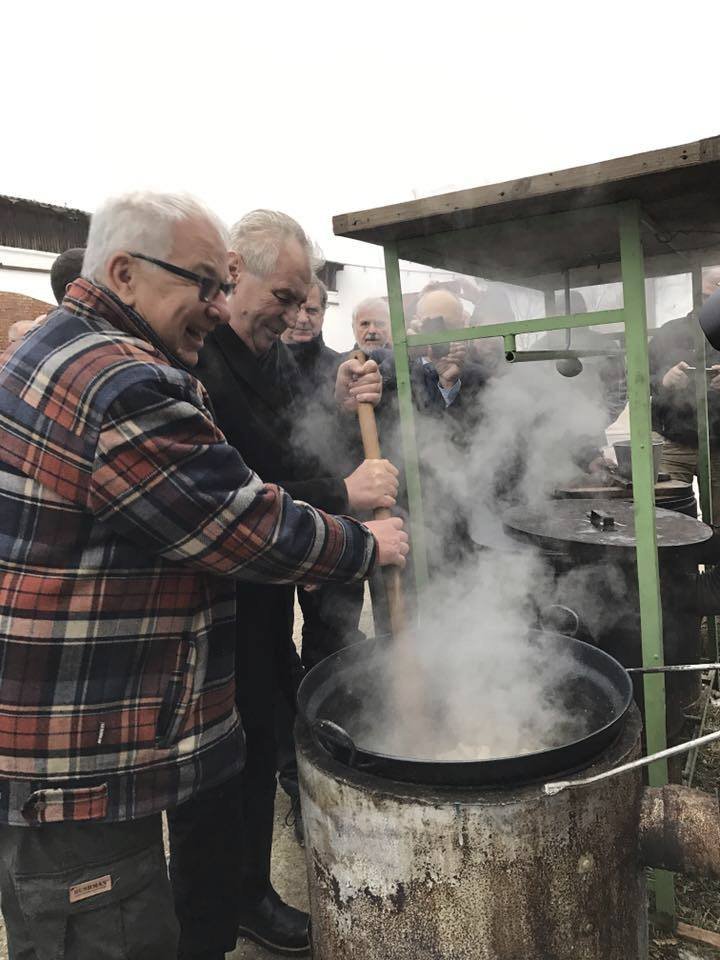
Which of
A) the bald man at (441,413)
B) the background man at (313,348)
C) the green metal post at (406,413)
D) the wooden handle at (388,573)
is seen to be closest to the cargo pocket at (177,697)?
the wooden handle at (388,573)

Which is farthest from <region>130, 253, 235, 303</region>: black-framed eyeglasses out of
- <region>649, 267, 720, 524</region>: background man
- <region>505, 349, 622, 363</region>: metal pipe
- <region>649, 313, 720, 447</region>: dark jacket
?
<region>649, 313, 720, 447</region>: dark jacket

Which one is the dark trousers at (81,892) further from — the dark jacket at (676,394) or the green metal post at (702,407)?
the dark jacket at (676,394)

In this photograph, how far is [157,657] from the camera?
5.09 feet

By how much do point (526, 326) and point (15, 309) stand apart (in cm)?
880

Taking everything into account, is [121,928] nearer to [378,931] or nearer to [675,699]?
[378,931]

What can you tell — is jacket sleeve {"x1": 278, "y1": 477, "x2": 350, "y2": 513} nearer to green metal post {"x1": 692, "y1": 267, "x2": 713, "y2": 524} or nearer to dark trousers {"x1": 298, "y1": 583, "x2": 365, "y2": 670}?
dark trousers {"x1": 298, "y1": 583, "x2": 365, "y2": 670}

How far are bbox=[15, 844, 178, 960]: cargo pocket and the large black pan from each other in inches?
22.1

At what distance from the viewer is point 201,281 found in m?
1.60

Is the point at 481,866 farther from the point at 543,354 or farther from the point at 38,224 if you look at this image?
the point at 38,224

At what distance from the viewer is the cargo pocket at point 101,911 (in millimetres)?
1492

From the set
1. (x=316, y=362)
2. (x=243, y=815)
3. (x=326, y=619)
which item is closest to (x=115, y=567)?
(x=243, y=815)

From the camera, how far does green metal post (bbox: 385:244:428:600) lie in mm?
2703

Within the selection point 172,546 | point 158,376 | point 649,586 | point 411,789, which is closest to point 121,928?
point 411,789

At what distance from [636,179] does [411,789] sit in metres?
1.91
